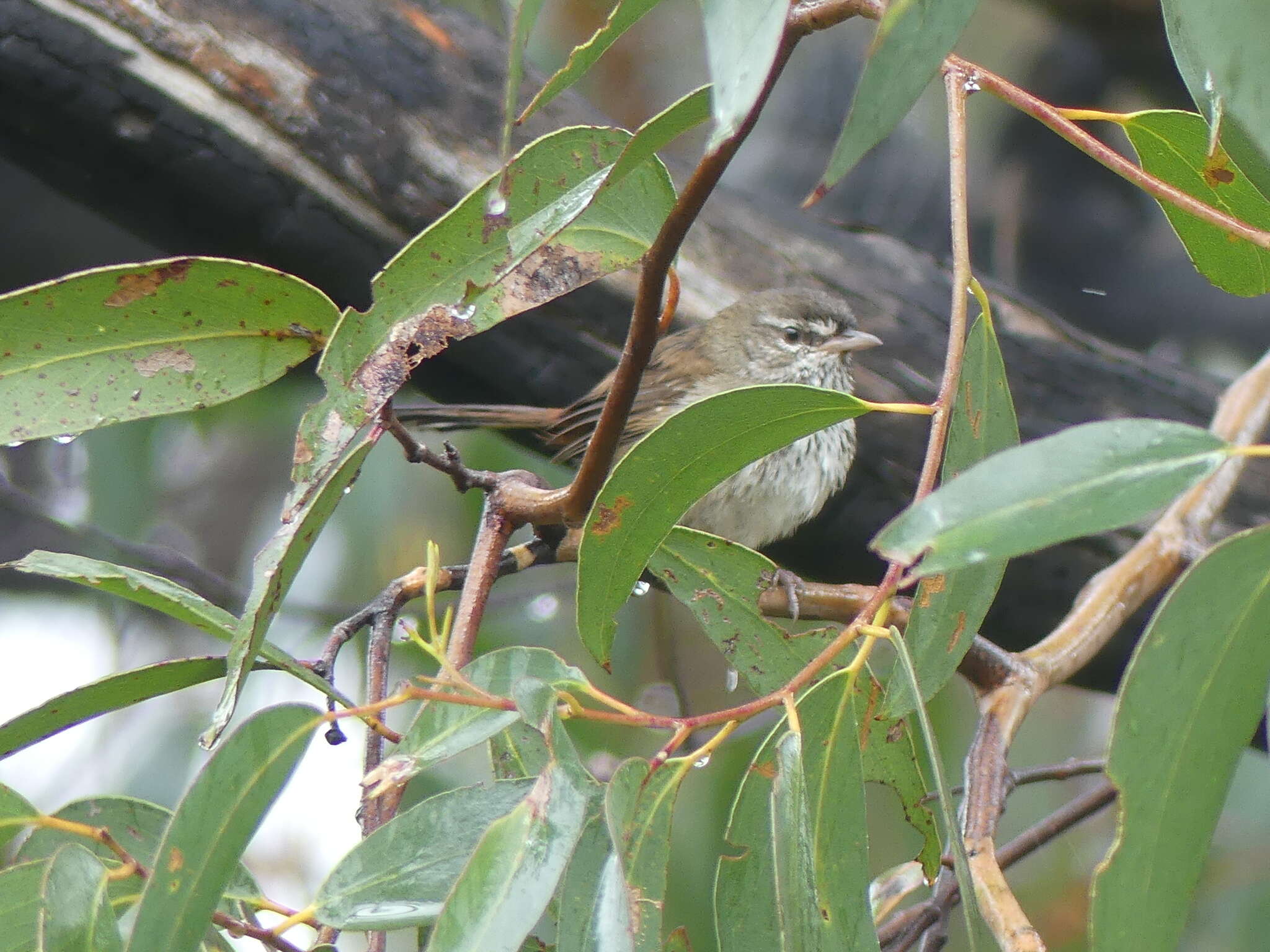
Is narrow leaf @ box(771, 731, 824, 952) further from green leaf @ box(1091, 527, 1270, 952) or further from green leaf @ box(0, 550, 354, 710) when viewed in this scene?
green leaf @ box(0, 550, 354, 710)

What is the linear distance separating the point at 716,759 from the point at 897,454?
1.16 meters

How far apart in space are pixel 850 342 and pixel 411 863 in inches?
96.6

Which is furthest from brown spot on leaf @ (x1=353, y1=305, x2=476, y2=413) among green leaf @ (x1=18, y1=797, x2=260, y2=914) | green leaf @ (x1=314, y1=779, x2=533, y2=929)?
green leaf @ (x1=18, y1=797, x2=260, y2=914)

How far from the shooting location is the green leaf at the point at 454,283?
1.38 m

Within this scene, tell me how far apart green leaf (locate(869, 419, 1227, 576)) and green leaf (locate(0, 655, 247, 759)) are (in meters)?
0.83

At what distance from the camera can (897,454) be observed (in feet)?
11.7

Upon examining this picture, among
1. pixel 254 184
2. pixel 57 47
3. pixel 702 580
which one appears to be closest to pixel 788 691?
pixel 702 580

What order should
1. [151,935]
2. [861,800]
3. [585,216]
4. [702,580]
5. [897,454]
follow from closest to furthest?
1. [151,935]
2. [861,800]
3. [585,216]
4. [702,580]
5. [897,454]

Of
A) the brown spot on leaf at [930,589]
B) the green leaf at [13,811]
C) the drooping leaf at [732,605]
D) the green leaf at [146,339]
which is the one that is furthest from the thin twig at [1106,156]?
the green leaf at [13,811]

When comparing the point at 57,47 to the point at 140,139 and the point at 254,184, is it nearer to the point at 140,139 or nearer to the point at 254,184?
the point at 140,139

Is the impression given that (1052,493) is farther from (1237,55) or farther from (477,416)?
(477,416)

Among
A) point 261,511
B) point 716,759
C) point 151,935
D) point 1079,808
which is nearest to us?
point 151,935

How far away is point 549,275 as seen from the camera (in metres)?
1.53

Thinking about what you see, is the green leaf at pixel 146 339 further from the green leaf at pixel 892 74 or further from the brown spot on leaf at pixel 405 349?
the green leaf at pixel 892 74
